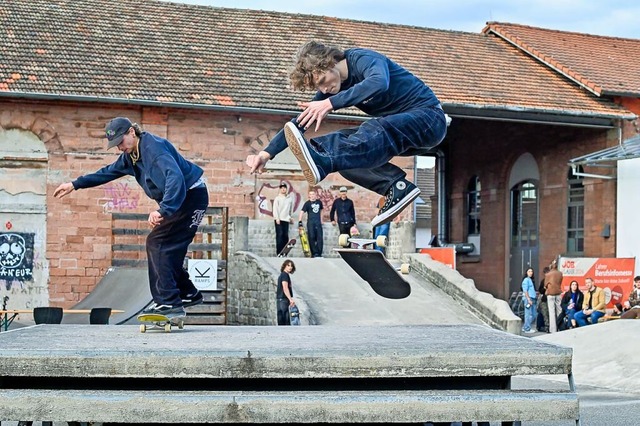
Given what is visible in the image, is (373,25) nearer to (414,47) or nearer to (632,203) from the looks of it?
(414,47)

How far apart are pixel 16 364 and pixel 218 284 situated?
56.9 ft

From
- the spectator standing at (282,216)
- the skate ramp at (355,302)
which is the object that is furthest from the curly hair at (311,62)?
the spectator standing at (282,216)

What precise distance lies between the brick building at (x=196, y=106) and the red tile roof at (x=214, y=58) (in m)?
0.06

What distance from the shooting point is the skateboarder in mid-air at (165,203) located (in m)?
7.50

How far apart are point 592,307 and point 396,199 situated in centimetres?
1557

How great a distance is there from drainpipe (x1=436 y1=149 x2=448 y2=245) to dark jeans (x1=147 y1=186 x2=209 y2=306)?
107 feet

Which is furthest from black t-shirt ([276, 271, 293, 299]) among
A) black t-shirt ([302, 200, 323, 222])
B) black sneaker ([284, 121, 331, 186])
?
black sneaker ([284, 121, 331, 186])

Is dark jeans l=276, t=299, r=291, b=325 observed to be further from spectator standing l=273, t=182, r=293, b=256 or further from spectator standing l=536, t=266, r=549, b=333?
spectator standing l=536, t=266, r=549, b=333

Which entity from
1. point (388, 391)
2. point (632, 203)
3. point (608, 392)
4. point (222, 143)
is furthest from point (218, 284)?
point (388, 391)

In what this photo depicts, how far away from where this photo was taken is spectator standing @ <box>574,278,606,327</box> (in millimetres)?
21812

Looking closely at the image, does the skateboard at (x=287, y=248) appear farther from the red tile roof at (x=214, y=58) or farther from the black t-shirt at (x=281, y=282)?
the red tile roof at (x=214, y=58)

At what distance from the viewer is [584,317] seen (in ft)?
72.1

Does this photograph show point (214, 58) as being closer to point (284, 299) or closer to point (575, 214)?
point (284, 299)

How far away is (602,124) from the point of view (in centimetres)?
3033
